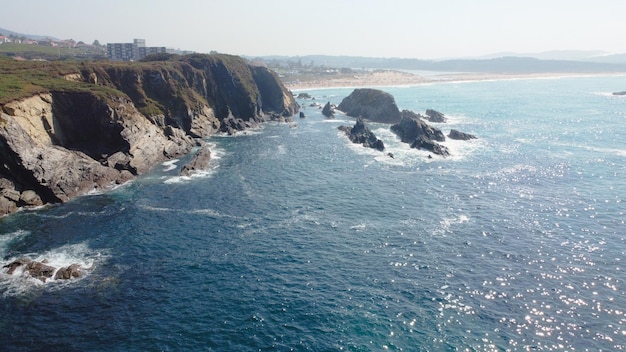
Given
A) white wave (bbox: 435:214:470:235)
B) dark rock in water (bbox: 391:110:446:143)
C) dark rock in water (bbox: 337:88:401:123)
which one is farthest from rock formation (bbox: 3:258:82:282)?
dark rock in water (bbox: 337:88:401:123)

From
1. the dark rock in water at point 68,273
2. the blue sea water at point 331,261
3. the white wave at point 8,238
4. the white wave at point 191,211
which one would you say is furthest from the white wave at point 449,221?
the white wave at point 8,238

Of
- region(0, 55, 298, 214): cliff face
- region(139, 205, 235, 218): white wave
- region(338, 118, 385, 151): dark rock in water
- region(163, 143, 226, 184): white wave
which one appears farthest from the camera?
region(338, 118, 385, 151): dark rock in water

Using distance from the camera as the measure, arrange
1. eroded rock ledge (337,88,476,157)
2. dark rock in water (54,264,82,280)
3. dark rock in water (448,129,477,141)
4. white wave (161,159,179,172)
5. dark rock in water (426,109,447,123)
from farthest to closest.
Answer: dark rock in water (426,109,447,123) → dark rock in water (448,129,477,141) → eroded rock ledge (337,88,476,157) → white wave (161,159,179,172) → dark rock in water (54,264,82,280)

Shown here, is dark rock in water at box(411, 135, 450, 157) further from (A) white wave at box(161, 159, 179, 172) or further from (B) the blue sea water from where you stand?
(A) white wave at box(161, 159, 179, 172)

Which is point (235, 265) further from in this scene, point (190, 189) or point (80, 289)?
point (190, 189)

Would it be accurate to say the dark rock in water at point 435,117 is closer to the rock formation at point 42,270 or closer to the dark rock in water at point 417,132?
the dark rock in water at point 417,132
